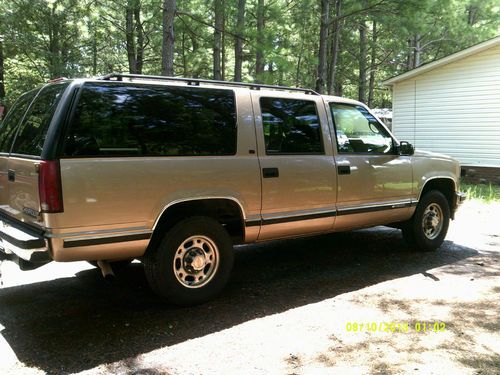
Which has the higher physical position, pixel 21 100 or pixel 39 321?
pixel 21 100

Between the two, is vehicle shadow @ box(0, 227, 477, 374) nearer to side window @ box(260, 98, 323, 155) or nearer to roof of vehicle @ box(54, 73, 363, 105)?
side window @ box(260, 98, 323, 155)

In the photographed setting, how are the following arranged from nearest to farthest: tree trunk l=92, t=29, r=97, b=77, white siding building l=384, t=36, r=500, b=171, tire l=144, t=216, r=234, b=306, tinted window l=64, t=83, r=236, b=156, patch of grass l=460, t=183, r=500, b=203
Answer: tinted window l=64, t=83, r=236, b=156 < tire l=144, t=216, r=234, b=306 < patch of grass l=460, t=183, r=500, b=203 < white siding building l=384, t=36, r=500, b=171 < tree trunk l=92, t=29, r=97, b=77

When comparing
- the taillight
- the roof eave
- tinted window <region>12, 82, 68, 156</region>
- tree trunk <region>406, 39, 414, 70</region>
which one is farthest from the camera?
tree trunk <region>406, 39, 414, 70</region>

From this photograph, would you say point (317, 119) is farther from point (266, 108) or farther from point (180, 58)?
point (180, 58)

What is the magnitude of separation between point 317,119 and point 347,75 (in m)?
25.7

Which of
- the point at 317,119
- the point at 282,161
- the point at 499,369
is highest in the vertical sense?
the point at 317,119

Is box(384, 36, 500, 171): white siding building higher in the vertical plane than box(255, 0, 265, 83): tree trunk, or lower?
lower

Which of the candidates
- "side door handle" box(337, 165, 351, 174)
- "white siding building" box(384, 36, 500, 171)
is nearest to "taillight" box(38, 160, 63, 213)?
"side door handle" box(337, 165, 351, 174)

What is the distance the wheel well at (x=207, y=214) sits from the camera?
4039 millimetres

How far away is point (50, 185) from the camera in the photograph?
11.0ft

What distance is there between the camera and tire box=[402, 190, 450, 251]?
20.2ft

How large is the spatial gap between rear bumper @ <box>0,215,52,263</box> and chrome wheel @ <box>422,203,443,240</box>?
190 inches

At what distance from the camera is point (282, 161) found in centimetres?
466

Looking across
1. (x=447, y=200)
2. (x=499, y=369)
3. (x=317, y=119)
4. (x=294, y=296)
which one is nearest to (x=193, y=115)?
(x=317, y=119)
